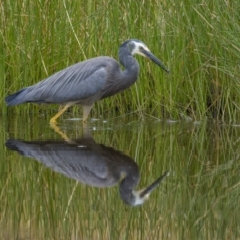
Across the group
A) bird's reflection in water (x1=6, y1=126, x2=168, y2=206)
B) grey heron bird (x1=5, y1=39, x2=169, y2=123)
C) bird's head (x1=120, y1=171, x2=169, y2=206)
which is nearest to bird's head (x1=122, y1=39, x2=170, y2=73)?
grey heron bird (x1=5, y1=39, x2=169, y2=123)

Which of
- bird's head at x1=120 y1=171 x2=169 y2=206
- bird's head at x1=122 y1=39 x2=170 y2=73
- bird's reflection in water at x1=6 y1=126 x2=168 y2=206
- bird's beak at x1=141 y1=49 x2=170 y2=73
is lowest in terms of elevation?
bird's head at x1=120 y1=171 x2=169 y2=206

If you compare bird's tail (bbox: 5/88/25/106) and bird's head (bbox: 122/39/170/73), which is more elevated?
bird's head (bbox: 122/39/170/73)

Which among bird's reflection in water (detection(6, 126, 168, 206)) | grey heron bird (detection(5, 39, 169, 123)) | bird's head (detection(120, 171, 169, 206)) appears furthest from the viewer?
grey heron bird (detection(5, 39, 169, 123))

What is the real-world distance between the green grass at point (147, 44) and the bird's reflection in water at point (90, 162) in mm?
1457

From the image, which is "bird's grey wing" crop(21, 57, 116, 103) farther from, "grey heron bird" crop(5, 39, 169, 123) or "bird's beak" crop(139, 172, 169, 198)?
"bird's beak" crop(139, 172, 169, 198)

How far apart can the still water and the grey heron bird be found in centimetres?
56

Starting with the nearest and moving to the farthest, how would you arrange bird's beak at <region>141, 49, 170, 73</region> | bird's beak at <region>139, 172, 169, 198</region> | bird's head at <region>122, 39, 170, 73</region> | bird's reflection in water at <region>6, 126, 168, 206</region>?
bird's beak at <region>139, 172, 169, 198</region>, bird's reflection in water at <region>6, 126, 168, 206</region>, bird's beak at <region>141, 49, 170, 73</region>, bird's head at <region>122, 39, 170, 73</region>

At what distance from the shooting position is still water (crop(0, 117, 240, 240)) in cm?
396

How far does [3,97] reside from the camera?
8.41m

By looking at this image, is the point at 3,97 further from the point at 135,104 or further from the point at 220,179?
the point at 220,179

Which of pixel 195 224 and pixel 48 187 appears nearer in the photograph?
pixel 195 224

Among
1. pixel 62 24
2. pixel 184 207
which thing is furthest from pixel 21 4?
pixel 184 207

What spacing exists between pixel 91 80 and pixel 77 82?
0.45ft

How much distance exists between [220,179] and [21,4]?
12.9 feet
